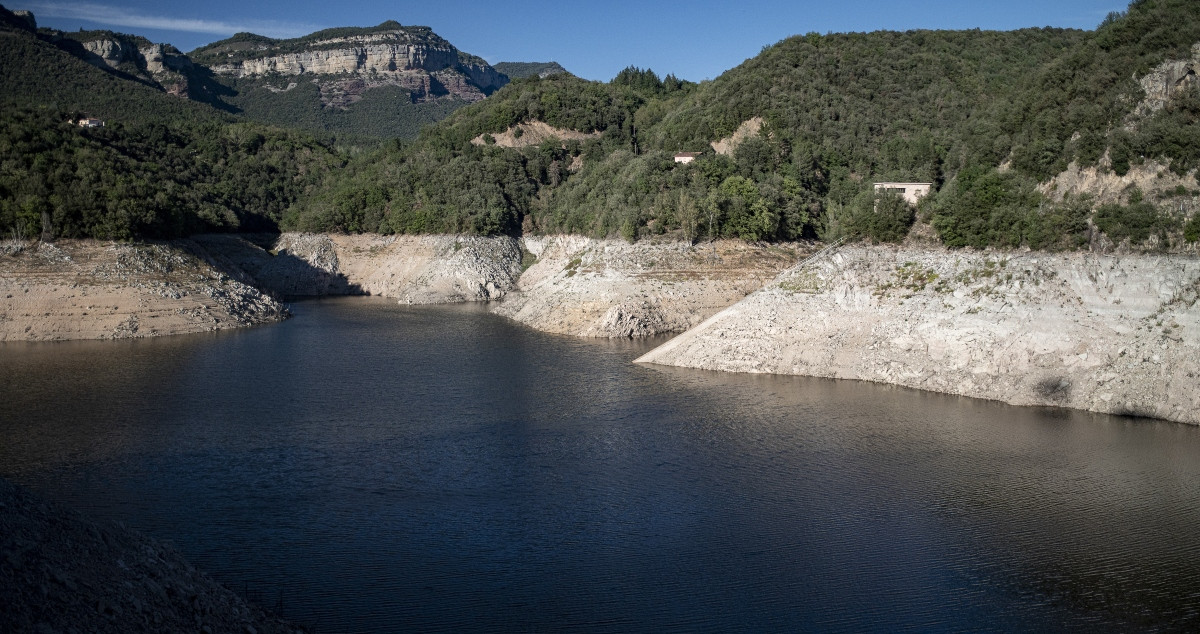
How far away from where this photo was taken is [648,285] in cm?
4569

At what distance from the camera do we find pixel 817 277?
35375 mm

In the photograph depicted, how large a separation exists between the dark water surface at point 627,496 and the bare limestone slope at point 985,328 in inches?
43.8

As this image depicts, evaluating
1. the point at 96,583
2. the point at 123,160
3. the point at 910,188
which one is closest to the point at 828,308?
the point at 910,188

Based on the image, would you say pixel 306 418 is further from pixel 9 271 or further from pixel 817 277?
pixel 9 271

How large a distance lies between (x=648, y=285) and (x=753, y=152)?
18222 millimetres

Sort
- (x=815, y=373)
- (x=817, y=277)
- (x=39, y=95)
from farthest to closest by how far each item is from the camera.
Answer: (x=39, y=95) < (x=817, y=277) < (x=815, y=373)

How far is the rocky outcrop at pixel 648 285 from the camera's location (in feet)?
146

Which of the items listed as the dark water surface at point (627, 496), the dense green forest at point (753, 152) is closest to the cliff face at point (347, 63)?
the dense green forest at point (753, 152)

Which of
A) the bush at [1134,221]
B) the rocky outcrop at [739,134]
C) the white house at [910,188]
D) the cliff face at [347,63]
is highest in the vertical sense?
the cliff face at [347,63]

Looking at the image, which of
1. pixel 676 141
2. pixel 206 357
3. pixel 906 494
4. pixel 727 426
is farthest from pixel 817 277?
pixel 676 141

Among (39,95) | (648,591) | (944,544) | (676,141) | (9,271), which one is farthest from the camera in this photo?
(39,95)

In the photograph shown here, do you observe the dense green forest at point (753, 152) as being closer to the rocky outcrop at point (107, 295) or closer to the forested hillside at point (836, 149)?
the forested hillside at point (836, 149)

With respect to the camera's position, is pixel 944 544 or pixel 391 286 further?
pixel 391 286

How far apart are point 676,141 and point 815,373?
37269 mm
